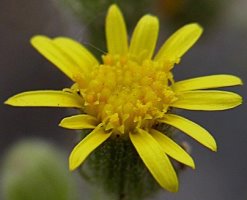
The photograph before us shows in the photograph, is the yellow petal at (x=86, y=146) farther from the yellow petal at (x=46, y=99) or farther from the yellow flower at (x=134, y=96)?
the yellow petal at (x=46, y=99)

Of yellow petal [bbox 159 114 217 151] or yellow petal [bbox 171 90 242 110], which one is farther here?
yellow petal [bbox 171 90 242 110]

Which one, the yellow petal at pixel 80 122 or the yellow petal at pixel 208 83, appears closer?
the yellow petal at pixel 80 122

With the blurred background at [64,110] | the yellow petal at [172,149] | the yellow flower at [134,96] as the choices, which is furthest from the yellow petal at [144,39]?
the blurred background at [64,110]

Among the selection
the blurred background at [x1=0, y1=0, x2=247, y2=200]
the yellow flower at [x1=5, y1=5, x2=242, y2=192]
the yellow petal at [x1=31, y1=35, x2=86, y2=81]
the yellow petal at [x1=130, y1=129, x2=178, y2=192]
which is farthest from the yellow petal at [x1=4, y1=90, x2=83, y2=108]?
the blurred background at [x1=0, y1=0, x2=247, y2=200]

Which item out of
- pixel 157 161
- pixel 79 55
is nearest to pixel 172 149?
pixel 157 161

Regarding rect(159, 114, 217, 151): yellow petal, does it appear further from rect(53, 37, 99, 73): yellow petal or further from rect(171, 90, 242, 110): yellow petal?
rect(53, 37, 99, 73): yellow petal

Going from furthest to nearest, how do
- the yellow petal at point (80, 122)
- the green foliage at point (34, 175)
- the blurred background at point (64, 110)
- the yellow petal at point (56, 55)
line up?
the blurred background at point (64, 110)
the green foliage at point (34, 175)
the yellow petal at point (56, 55)
the yellow petal at point (80, 122)
